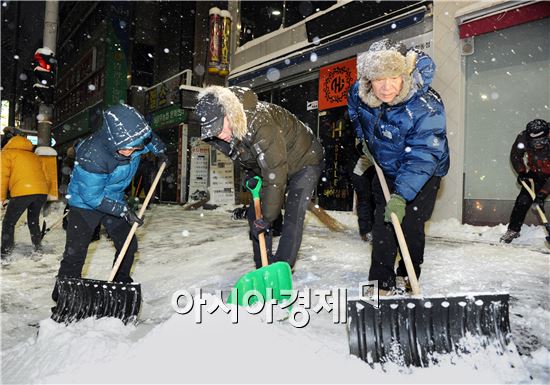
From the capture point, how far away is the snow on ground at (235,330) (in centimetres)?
185

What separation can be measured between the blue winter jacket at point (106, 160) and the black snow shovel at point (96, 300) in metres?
0.55

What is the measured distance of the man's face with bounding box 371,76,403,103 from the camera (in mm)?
2361

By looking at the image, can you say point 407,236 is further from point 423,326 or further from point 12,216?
point 12,216

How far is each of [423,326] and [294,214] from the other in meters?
1.19

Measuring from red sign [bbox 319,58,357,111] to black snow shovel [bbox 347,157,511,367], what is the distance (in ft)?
23.3

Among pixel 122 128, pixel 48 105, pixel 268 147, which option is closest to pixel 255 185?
pixel 268 147

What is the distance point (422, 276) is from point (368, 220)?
176cm

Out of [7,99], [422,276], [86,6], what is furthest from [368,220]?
[7,99]

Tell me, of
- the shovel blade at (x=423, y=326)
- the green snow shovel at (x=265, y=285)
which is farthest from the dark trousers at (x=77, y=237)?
the shovel blade at (x=423, y=326)

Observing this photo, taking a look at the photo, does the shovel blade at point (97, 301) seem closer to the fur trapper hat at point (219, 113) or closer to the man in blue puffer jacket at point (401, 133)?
the fur trapper hat at point (219, 113)

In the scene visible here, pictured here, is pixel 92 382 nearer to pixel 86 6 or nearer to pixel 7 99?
pixel 86 6

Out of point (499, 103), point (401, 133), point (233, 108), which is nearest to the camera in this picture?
point (233, 108)

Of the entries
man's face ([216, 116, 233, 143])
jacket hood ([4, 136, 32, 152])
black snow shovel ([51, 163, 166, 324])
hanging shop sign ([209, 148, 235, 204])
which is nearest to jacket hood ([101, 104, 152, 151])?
man's face ([216, 116, 233, 143])

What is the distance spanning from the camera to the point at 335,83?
914 cm
